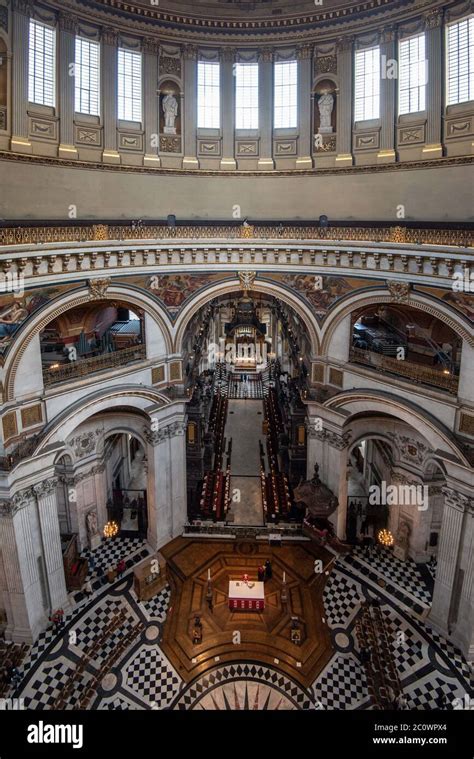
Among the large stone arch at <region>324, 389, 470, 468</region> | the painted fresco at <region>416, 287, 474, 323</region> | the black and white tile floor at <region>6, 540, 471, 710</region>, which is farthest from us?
the large stone arch at <region>324, 389, 470, 468</region>

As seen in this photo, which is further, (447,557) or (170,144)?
(170,144)

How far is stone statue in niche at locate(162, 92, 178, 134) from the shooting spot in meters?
18.0

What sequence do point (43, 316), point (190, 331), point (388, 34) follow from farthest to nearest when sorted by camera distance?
1. point (190, 331)
2. point (388, 34)
3. point (43, 316)

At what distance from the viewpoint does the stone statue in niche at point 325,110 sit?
1764 cm

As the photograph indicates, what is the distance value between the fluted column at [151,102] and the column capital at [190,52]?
101cm

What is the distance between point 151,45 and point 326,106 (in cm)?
688

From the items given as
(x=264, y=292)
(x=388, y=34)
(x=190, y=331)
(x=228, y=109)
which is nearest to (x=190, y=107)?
(x=228, y=109)

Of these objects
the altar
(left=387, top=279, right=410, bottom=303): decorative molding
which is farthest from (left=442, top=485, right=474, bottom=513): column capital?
the altar

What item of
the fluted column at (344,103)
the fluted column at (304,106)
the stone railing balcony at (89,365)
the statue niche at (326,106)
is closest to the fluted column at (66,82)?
the stone railing balcony at (89,365)

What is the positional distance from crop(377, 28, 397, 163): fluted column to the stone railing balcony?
440 inches

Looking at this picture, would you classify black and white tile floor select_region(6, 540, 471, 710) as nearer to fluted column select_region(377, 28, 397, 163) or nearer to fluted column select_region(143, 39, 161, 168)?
fluted column select_region(377, 28, 397, 163)

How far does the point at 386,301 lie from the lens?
48.1ft

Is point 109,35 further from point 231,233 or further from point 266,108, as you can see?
point 231,233
